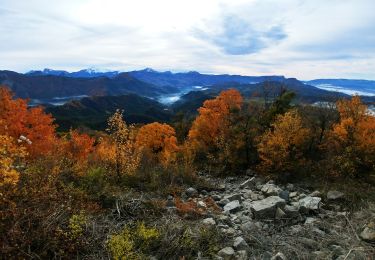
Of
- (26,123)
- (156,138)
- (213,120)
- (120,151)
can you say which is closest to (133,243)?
(120,151)

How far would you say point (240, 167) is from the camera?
34.9 m

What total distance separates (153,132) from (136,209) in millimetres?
47689

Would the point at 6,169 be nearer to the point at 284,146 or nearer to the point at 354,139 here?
the point at 284,146

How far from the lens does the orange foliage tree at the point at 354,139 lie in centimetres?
2922

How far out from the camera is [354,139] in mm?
30406

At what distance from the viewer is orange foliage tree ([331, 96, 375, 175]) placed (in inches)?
1150

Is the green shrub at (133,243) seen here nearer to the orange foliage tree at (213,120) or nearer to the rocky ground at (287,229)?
the rocky ground at (287,229)

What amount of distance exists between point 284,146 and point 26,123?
28773 millimetres

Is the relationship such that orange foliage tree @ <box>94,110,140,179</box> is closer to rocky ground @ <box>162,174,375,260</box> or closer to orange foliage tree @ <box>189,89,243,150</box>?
rocky ground @ <box>162,174,375,260</box>

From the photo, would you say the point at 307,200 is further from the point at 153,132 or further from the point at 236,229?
the point at 153,132

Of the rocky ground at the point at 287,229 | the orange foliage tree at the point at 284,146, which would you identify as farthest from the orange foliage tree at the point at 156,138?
the rocky ground at the point at 287,229

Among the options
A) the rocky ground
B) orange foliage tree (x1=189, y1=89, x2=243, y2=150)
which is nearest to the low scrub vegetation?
orange foliage tree (x1=189, y1=89, x2=243, y2=150)

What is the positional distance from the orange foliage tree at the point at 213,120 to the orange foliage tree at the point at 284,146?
1109cm

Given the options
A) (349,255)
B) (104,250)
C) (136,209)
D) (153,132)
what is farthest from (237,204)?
(153,132)
